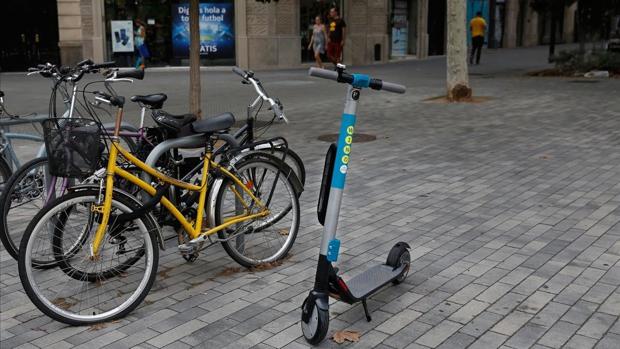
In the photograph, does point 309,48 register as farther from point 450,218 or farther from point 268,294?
point 268,294

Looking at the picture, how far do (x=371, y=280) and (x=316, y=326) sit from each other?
0.61 m

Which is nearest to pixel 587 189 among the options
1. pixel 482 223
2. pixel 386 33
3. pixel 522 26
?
pixel 482 223

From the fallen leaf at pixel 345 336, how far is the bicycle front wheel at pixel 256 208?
116cm

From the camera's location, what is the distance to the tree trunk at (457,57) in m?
13.5

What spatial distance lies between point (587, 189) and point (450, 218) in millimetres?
1752

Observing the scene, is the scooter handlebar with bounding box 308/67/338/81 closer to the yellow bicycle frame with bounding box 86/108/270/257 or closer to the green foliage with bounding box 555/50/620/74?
the yellow bicycle frame with bounding box 86/108/270/257

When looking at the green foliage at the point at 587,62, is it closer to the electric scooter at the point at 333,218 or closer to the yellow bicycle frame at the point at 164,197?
the yellow bicycle frame at the point at 164,197

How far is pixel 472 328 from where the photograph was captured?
3.69m

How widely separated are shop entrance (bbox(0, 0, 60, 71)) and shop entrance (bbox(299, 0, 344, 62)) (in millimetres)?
7959

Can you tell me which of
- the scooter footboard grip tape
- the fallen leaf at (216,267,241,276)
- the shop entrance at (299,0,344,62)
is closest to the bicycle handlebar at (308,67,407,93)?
the scooter footboard grip tape

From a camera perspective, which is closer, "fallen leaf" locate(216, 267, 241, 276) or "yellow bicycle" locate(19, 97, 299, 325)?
"yellow bicycle" locate(19, 97, 299, 325)

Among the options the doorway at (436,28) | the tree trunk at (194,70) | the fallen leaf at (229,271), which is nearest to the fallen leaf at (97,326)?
the fallen leaf at (229,271)

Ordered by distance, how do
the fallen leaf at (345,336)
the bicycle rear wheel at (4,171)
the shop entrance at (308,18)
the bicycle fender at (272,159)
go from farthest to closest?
the shop entrance at (308,18)
the bicycle rear wheel at (4,171)
the bicycle fender at (272,159)
the fallen leaf at (345,336)

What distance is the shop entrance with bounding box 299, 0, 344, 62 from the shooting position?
23.5 meters
